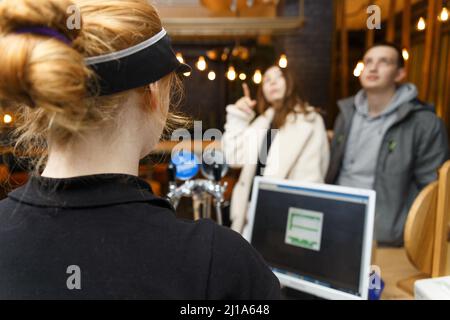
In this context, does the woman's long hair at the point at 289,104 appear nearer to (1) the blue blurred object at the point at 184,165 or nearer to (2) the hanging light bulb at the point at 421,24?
(1) the blue blurred object at the point at 184,165

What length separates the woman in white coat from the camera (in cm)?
185

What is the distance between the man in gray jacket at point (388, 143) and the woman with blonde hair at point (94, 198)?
137 centimetres

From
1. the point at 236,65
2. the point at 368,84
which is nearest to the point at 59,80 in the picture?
the point at 368,84

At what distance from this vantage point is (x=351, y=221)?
1.11 metres

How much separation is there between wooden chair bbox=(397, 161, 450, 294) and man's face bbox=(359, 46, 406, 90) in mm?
863

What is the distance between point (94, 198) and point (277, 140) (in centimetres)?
145

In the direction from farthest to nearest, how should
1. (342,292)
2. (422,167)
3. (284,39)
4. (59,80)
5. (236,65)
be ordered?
(236,65) → (284,39) → (422,167) → (342,292) → (59,80)

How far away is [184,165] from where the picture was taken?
1.38 metres

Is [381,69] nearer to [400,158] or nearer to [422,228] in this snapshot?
[400,158]

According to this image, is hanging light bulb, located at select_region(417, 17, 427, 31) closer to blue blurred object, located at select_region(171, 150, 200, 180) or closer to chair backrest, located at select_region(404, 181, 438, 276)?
chair backrest, located at select_region(404, 181, 438, 276)

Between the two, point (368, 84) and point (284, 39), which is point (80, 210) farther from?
point (284, 39)

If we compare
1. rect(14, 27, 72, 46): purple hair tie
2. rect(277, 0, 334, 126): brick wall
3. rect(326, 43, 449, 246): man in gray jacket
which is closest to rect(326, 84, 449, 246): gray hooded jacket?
rect(326, 43, 449, 246): man in gray jacket

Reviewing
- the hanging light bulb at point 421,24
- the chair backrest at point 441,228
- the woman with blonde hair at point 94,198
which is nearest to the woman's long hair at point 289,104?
the chair backrest at point 441,228

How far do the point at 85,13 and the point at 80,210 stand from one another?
24 centimetres
